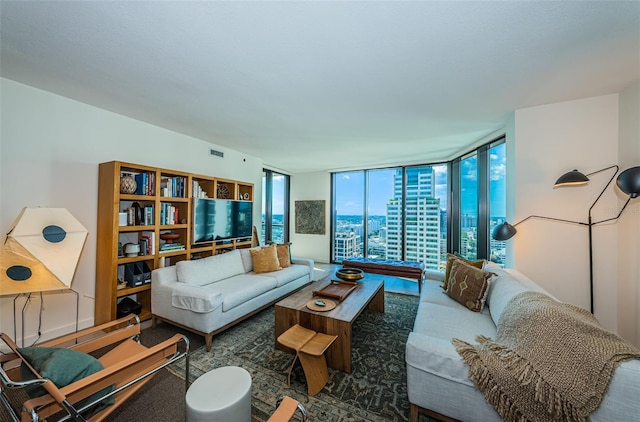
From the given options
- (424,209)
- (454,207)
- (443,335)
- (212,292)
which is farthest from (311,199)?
(443,335)

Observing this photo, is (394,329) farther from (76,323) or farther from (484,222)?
(76,323)

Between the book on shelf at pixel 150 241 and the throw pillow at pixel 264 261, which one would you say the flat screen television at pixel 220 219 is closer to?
the book on shelf at pixel 150 241

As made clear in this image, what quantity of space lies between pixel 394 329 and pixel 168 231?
131 inches

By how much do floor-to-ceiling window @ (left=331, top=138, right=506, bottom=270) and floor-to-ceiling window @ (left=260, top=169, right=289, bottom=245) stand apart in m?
1.48

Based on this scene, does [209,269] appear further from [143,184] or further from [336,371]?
[336,371]

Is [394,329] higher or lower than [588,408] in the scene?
lower

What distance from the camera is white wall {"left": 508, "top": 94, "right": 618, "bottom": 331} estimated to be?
230 centimetres

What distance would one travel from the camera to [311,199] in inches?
255

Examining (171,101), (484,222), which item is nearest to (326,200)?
(484,222)

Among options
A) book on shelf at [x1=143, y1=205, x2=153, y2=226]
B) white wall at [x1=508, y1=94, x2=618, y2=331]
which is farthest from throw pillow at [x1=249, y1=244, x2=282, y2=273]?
white wall at [x1=508, y1=94, x2=618, y2=331]

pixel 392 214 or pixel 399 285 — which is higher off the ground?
pixel 392 214

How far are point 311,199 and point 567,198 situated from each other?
497 centimetres

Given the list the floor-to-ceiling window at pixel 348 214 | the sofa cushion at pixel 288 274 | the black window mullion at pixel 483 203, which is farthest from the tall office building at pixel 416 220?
the sofa cushion at pixel 288 274

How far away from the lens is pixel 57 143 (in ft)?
7.81
